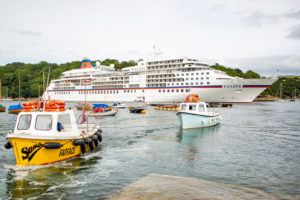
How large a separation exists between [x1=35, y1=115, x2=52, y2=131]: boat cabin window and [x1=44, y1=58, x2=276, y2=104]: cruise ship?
2283 inches

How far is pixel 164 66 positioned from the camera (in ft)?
257

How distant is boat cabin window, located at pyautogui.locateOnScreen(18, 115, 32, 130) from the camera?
13.1 meters

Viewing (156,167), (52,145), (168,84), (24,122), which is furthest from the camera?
(168,84)

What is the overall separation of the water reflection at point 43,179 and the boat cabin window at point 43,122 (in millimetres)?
2048

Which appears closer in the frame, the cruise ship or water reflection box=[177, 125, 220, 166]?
water reflection box=[177, 125, 220, 166]

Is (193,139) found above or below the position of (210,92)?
below

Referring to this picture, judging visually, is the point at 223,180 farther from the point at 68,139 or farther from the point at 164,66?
the point at 164,66

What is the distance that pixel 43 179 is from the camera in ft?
37.7

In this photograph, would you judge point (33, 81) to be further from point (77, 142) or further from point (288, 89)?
point (288, 89)

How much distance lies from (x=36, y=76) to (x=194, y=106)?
160 m

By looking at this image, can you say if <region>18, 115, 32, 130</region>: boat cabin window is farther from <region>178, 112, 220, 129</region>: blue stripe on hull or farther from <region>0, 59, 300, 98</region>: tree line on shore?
<region>0, 59, 300, 98</region>: tree line on shore

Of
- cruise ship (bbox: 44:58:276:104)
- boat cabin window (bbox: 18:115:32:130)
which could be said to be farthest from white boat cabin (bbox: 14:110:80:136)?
cruise ship (bbox: 44:58:276:104)

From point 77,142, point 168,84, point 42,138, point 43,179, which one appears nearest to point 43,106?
point 42,138

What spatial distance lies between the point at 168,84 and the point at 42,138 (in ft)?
207
